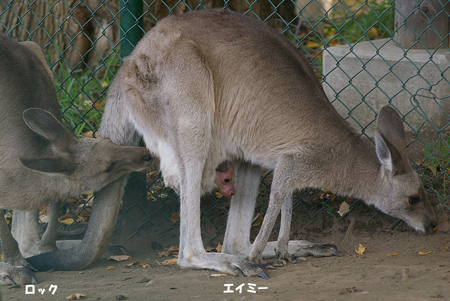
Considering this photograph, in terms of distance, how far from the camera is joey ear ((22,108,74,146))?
313 cm

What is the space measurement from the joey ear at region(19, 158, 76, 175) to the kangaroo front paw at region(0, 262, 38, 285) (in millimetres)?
654

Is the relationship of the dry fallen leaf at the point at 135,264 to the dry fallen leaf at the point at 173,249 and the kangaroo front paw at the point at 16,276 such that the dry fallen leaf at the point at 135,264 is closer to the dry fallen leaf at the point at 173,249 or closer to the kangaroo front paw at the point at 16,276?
the dry fallen leaf at the point at 173,249

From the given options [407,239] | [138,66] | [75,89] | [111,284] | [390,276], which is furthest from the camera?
[75,89]

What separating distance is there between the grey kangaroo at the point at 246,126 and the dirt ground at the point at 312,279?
A: 0.57ft

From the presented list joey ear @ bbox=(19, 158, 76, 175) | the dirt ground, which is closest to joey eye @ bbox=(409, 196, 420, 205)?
the dirt ground

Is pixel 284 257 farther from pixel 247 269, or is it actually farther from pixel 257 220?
pixel 257 220

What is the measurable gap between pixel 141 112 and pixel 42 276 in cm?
123

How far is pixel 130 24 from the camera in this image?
3791mm

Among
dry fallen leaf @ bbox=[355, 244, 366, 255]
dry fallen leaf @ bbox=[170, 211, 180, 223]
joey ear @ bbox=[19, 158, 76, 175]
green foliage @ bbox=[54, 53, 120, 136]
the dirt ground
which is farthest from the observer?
green foliage @ bbox=[54, 53, 120, 136]

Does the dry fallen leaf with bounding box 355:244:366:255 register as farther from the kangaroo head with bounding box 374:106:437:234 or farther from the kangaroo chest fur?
the kangaroo chest fur

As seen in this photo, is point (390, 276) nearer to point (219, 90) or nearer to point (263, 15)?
point (219, 90)

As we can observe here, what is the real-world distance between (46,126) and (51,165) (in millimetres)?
242

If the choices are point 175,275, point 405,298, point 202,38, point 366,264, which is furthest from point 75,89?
point 405,298

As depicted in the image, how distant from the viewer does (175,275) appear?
329 cm
